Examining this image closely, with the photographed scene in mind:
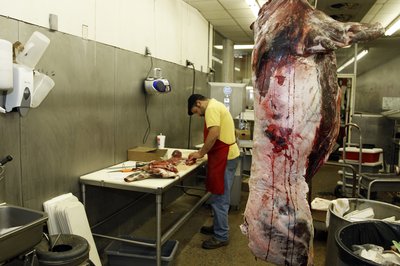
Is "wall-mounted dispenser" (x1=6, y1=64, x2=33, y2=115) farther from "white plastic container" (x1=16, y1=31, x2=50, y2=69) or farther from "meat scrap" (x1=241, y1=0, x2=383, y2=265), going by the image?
"meat scrap" (x1=241, y1=0, x2=383, y2=265)

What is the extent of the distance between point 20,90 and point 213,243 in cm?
228

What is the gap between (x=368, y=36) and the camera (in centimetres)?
117

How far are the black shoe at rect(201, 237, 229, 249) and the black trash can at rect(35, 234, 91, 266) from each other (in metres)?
1.55

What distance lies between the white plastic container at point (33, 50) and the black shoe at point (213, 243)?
7.45 ft

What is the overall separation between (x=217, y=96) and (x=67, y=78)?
10.8 ft

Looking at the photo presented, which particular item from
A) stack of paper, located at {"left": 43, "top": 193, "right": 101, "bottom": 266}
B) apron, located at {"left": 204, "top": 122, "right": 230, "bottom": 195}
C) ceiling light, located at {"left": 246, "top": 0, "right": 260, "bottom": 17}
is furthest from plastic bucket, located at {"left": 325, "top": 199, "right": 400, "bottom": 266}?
ceiling light, located at {"left": 246, "top": 0, "right": 260, "bottom": 17}

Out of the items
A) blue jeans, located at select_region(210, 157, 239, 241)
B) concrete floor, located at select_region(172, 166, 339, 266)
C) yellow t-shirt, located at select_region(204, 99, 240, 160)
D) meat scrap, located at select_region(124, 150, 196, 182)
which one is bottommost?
concrete floor, located at select_region(172, 166, 339, 266)

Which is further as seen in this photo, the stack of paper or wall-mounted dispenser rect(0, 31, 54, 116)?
the stack of paper

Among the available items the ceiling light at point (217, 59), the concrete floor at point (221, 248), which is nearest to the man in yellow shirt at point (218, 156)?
the concrete floor at point (221, 248)

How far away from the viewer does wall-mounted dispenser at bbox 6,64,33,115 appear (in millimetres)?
1877

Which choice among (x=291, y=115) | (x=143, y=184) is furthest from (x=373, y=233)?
(x=143, y=184)

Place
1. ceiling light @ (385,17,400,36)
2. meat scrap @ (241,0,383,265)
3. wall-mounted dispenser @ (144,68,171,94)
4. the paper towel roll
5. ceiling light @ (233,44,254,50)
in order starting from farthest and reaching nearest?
ceiling light @ (233,44,254,50) < ceiling light @ (385,17,400,36) < the paper towel roll < wall-mounted dispenser @ (144,68,171,94) < meat scrap @ (241,0,383,265)

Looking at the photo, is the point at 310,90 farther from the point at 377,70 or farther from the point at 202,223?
the point at 377,70

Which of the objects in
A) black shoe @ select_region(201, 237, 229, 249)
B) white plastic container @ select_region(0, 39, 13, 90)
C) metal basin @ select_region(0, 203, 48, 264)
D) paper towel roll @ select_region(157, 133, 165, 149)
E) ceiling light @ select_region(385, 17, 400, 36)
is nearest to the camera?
metal basin @ select_region(0, 203, 48, 264)
